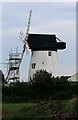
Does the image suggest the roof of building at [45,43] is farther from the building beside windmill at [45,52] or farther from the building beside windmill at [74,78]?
the building beside windmill at [74,78]

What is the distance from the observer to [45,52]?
60.6m

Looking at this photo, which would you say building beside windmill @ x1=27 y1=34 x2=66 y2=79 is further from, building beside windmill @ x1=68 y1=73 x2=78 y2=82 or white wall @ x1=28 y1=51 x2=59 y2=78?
building beside windmill @ x1=68 y1=73 x2=78 y2=82

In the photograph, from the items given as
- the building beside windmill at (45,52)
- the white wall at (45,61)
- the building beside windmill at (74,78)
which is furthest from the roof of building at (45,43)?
the building beside windmill at (74,78)

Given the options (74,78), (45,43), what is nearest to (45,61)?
(45,43)

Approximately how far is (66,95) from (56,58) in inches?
819

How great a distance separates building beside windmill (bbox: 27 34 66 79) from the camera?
60156 mm

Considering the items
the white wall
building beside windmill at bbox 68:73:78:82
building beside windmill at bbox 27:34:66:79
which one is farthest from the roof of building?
building beside windmill at bbox 68:73:78:82

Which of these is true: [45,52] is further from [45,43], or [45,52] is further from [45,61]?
[45,43]

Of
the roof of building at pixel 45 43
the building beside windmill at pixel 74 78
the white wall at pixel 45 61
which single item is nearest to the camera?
the building beside windmill at pixel 74 78

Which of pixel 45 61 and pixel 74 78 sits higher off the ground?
pixel 45 61

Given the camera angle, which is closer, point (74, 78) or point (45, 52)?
point (74, 78)

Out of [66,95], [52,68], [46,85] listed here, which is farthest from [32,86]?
[52,68]

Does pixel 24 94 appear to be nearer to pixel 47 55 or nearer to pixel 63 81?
pixel 63 81

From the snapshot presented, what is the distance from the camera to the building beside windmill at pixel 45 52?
60.2 metres
